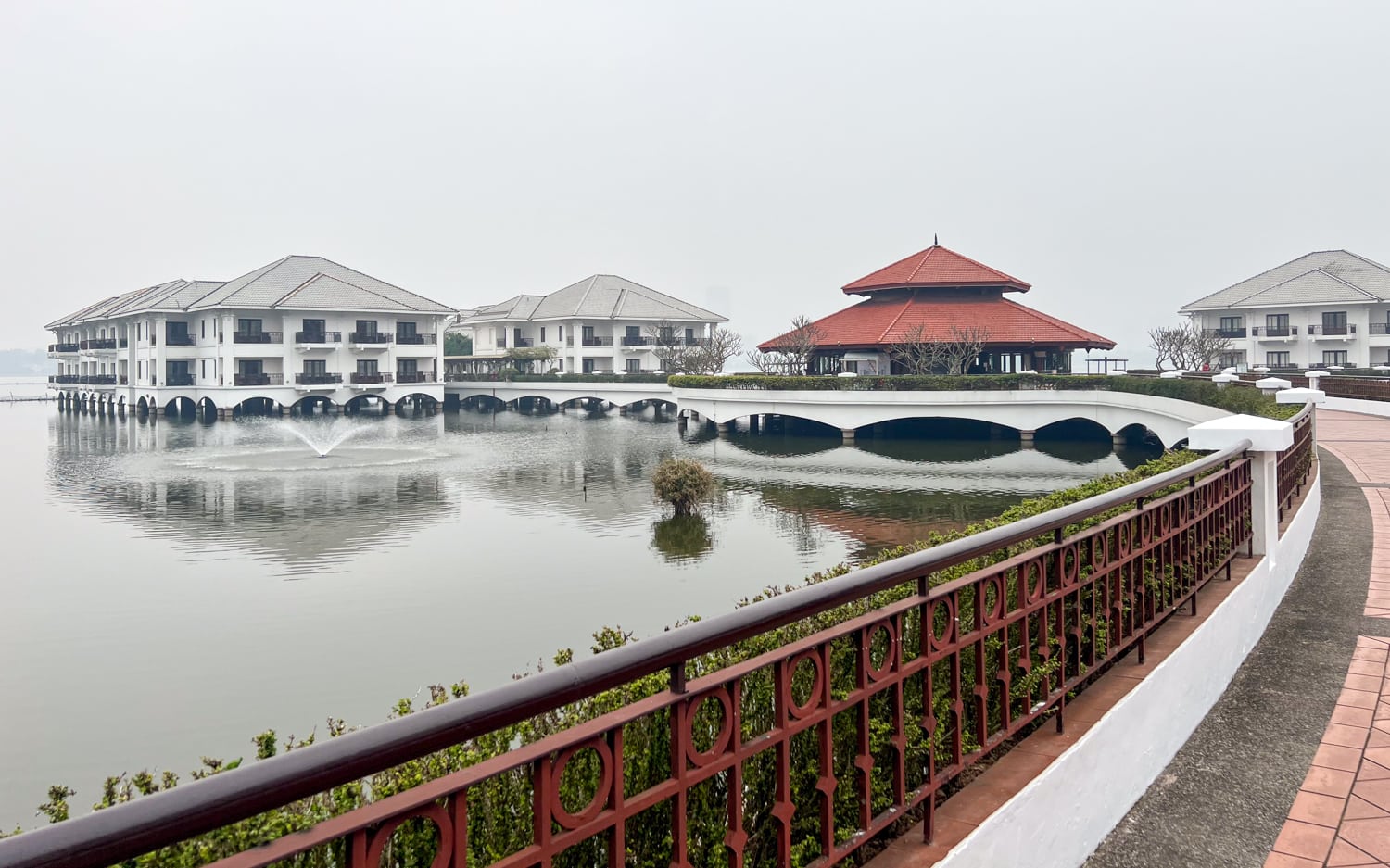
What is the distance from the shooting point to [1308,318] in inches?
2554

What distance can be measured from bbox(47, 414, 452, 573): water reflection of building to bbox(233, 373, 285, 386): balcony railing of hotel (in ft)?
61.4

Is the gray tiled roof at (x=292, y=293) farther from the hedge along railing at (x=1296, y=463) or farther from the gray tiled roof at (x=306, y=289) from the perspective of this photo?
the hedge along railing at (x=1296, y=463)

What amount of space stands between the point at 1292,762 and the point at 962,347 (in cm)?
4464

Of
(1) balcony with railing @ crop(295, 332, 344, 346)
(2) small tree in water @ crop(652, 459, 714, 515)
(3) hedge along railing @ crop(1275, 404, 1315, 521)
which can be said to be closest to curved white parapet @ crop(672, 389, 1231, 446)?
(2) small tree in water @ crop(652, 459, 714, 515)

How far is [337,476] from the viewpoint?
1257 inches

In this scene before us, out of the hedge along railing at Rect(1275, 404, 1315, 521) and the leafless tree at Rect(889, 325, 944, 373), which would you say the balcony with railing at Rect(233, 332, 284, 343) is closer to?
the leafless tree at Rect(889, 325, 944, 373)

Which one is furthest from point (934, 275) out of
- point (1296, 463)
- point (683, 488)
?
point (1296, 463)

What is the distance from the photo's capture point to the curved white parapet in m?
38.9

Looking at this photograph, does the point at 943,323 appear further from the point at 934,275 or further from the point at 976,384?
the point at 976,384

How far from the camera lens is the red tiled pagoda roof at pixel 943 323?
48.7 metres

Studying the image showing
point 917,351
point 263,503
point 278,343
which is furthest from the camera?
point 278,343

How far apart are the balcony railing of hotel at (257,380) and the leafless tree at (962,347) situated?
128 feet

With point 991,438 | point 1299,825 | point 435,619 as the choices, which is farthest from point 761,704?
point 991,438

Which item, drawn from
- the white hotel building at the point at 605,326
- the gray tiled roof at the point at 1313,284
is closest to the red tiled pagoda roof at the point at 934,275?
the white hotel building at the point at 605,326
